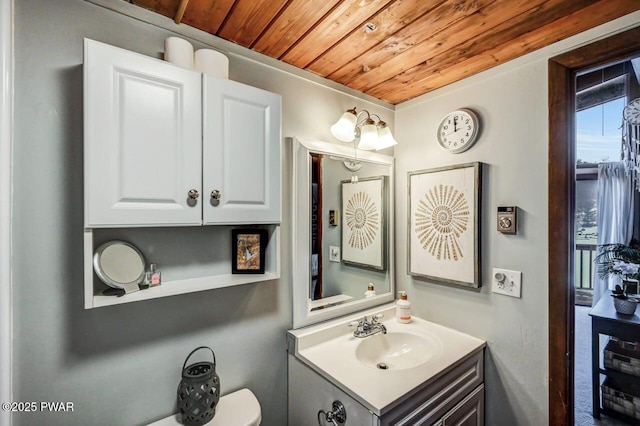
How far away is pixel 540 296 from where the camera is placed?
1.30m

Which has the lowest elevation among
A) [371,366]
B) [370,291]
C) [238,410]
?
[238,410]

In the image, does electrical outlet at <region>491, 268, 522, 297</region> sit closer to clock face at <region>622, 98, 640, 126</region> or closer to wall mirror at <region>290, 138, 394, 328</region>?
wall mirror at <region>290, 138, 394, 328</region>

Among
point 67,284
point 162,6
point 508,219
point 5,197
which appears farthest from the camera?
point 508,219

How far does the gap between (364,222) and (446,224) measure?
1.57 ft

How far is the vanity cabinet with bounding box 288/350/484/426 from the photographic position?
1.03 meters

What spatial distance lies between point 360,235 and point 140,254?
3.76 feet

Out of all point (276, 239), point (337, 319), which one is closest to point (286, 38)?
point (276, 239)

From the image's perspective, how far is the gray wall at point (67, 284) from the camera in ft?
2.89

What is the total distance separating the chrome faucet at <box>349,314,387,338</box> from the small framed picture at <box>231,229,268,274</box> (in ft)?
2.08

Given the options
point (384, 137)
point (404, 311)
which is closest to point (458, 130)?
point (384, 137)

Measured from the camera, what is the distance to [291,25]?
1155 millimetres

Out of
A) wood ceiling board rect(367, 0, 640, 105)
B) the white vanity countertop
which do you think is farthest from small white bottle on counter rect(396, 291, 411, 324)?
wood ceiling board rect(367, 0, 640, 105)

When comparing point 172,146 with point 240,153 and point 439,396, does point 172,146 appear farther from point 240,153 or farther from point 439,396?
point 439,396

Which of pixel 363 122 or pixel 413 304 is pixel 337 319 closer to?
pixel 413 304
